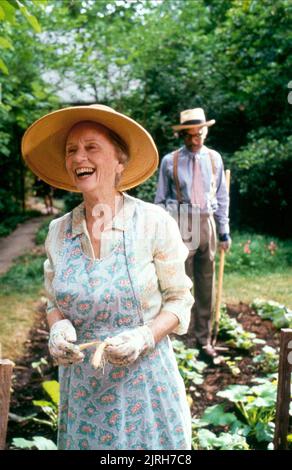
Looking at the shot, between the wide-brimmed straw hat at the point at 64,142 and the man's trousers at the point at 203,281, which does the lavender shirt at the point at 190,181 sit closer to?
the man's trousers at the point at 203,281

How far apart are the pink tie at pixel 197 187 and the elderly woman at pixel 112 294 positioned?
2815 mm

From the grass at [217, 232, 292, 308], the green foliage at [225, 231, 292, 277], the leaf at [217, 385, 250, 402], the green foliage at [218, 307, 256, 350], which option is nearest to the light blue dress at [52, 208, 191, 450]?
the leaf at [217, 385, 250, 402]

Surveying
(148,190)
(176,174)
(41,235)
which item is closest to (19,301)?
(176,174)

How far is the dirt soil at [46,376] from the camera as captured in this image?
373cm

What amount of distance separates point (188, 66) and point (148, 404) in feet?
30.6

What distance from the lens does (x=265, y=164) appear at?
9141mm

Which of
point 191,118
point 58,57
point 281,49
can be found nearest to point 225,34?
point 281,49

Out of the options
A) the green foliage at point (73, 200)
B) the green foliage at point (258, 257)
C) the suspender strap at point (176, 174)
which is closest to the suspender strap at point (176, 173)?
the suspender strap at point (176, 174)

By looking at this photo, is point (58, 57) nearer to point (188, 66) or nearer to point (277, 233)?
point (188, 66)

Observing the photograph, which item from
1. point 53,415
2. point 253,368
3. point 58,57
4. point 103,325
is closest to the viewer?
point 103,325

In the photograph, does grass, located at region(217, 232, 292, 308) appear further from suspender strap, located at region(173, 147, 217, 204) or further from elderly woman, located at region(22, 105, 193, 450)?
elderly woman, located at region(22, 105, 193, 450)

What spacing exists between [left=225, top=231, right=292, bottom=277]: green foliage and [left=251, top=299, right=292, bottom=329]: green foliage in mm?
1592

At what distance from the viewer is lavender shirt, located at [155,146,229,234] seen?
466cm

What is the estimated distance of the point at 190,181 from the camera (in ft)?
15.3
